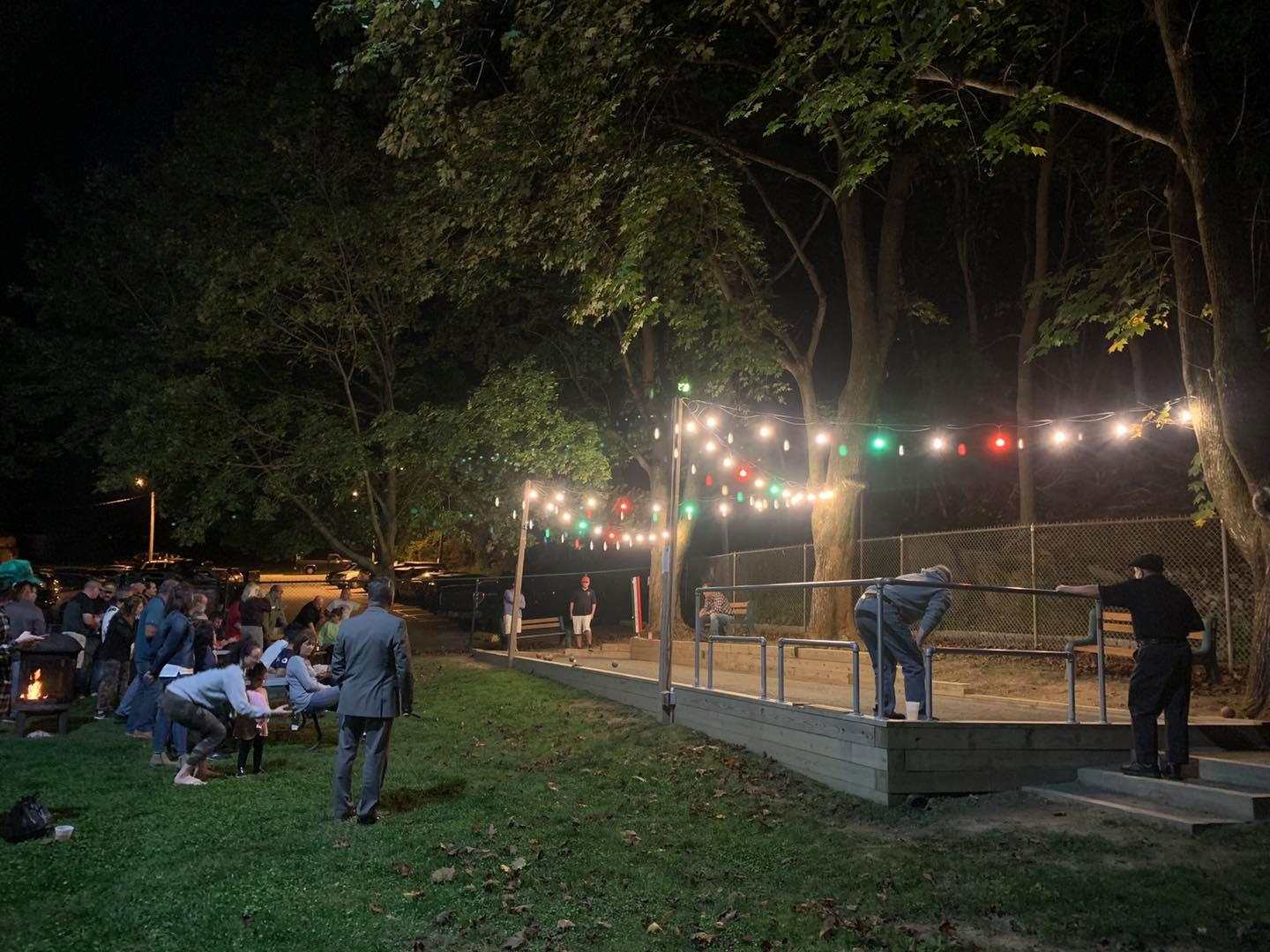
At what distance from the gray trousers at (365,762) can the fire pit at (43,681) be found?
548 cm

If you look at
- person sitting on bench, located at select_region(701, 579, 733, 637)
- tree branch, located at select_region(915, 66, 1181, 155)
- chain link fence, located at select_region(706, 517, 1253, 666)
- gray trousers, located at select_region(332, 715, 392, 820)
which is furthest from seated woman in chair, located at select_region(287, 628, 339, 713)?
chain link fence, located at select_region(706, 517, 1253, 666)

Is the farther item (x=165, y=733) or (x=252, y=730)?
(x=165, y=733)

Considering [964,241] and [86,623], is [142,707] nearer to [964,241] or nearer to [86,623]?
[86,623]

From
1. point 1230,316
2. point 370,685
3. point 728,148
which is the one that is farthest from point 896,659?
point 728,148

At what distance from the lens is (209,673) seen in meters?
9.33

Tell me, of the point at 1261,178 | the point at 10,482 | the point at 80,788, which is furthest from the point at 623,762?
the point at 10,482

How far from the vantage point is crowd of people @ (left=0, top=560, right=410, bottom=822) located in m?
7.74

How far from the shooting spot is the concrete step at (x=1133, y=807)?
6.83 meters

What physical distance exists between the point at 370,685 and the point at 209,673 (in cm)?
254

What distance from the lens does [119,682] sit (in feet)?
45.3

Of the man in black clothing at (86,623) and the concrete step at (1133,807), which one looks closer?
the concrete step at (1133,807)

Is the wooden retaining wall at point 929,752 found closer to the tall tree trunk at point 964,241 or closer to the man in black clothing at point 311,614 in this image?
the man in black clothing at point 311,614

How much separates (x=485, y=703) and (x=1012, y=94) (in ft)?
36.1

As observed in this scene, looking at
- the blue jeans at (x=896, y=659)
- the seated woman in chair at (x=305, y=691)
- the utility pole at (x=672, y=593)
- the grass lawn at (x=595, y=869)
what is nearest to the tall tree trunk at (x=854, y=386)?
the utility pole at (x=672, y=593)
